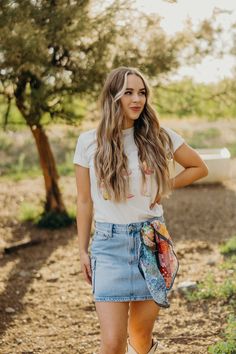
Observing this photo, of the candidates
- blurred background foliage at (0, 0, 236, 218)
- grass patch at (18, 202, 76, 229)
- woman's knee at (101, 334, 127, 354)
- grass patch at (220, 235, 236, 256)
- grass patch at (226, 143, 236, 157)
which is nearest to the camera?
woman's knee at (101, 334, 127, 354)

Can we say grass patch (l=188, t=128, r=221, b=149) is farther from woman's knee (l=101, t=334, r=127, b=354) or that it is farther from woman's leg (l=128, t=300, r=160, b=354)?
woman's knee (l=101, t=334, r=127, b=354)

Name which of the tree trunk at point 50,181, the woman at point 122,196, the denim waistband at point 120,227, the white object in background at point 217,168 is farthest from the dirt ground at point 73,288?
the denim waistband at point 120,227

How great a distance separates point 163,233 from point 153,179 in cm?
26

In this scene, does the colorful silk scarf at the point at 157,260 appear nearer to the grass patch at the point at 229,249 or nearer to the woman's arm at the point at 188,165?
the woman's arm at the point at 188,165

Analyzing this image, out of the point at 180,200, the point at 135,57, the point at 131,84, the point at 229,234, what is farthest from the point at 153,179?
the point at 180,200

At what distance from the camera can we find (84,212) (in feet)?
10.00

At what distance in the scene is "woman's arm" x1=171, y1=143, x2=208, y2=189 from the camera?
312cm

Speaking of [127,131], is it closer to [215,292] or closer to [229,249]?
[215,292]

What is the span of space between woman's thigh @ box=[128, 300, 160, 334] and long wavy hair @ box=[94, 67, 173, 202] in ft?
1.66

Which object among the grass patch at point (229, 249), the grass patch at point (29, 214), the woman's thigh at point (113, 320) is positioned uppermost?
the woman's thigh at point (113, 320)

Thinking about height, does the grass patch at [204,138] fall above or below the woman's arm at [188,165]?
below

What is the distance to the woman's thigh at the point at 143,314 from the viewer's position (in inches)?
115

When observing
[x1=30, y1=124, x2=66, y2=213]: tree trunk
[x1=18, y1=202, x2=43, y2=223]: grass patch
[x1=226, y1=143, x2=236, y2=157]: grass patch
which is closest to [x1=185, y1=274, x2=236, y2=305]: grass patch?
[x1=30, y1=124, x2=66, y2=213]: tree trunk

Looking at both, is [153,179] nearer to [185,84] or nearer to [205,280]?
[205,280]
